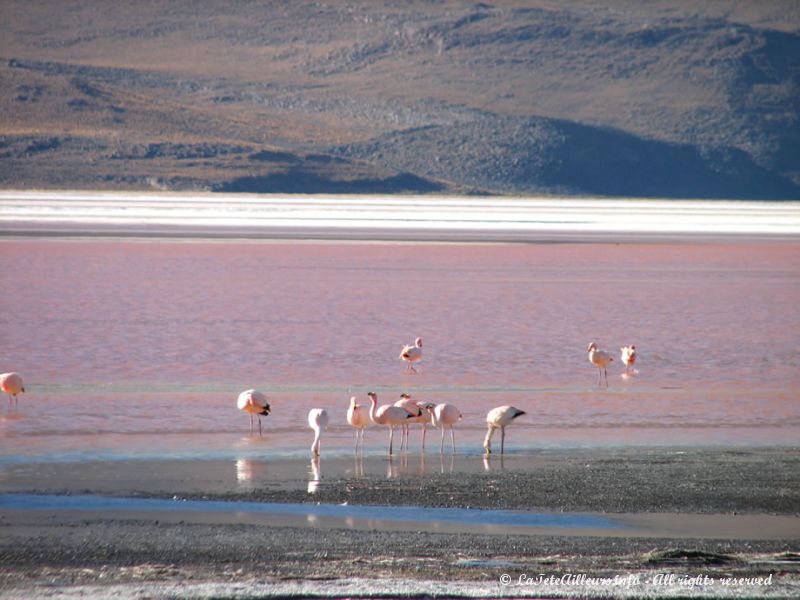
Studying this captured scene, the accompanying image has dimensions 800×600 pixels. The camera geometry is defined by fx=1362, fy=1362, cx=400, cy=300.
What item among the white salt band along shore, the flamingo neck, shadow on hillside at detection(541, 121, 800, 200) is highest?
shadow on hillside at detection(541, 121, 800, 200)

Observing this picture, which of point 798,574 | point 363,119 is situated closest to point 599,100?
point 363,119

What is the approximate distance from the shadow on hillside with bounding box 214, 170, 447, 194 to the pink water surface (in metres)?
60.0

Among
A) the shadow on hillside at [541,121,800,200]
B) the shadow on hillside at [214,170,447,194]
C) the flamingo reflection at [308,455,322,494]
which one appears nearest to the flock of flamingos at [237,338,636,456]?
the flamingo reflection at [308,455,322,494]

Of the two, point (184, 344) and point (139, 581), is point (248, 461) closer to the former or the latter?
point (139, 581)

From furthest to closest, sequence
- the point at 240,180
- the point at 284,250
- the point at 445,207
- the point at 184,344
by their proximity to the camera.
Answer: the point at 240,180, the point at 445,207, the point at 284,250, the point at 184,344

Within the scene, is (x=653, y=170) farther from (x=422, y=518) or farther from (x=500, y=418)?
(x=422, y=518)

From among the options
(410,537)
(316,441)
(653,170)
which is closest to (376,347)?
(316,441)

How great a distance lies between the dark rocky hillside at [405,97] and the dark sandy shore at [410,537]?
270 ft

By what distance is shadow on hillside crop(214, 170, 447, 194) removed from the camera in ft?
301

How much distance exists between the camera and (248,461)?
9.99 m

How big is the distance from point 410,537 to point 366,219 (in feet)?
162

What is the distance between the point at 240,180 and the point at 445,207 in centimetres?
2336

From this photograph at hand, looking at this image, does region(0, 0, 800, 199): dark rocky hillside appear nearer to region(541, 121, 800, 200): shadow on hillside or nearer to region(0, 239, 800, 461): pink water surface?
region(541, 121, 800, 200): shadow on hillside

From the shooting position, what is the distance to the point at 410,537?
7.52m
